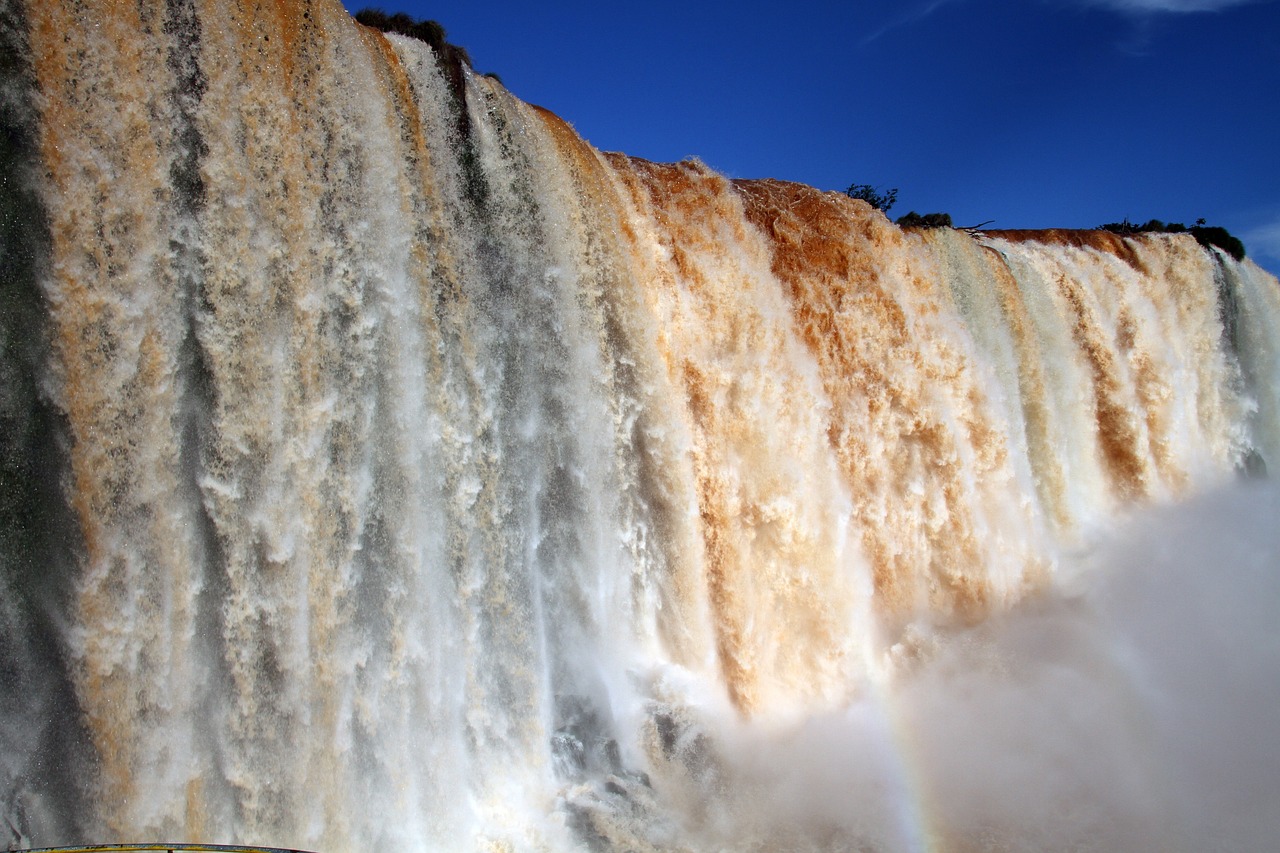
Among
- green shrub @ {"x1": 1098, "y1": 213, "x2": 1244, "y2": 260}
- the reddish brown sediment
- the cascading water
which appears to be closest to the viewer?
the cascading water

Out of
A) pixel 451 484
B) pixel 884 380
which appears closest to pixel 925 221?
pixel 884 380

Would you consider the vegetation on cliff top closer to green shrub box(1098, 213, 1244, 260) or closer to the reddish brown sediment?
green shrub box(1098, 213, 1244, 260)

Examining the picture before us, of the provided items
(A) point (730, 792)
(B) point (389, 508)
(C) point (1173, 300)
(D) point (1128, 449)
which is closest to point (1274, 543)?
(D) point (1128, 449)

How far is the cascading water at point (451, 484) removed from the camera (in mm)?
4262

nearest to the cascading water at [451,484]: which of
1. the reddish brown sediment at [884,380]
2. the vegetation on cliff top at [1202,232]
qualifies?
the reddish brown sediment at [884,380]

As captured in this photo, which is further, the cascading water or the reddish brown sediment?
the reddish brown sediment

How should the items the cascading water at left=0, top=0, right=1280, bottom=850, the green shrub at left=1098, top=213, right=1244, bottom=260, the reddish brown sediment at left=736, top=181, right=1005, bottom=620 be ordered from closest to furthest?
the cascading water at left=0, top=0, right=1280, bottom=850, the reddish brown sediment at left=736, top=181, right=1005, bottom=620, the green shrub at left=1098, top=213, right=1244, bottom=260

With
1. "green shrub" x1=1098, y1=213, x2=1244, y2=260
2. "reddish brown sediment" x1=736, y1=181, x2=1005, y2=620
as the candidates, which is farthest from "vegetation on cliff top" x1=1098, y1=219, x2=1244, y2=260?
"reddish brown sediment" x1=736, y1=181, x2=1005, y2=620

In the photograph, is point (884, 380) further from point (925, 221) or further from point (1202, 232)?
point (1202, 232)

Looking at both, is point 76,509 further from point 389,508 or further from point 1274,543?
point 1274,543

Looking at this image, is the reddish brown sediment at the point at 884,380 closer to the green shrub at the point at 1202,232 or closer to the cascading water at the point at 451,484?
the cascading water at the point at 451,484

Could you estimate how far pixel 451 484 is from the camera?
5.57 m

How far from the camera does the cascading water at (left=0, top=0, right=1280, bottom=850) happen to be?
426 cm

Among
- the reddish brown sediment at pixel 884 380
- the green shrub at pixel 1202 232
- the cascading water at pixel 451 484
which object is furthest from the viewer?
the green shrub at pixel 1202 232
